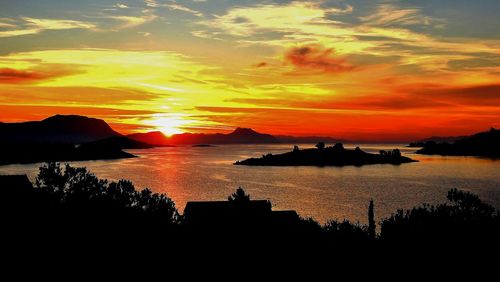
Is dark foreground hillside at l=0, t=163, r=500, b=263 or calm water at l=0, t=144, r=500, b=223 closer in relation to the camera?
dark foreground hillside at l=0, t=163, r=500, b=263

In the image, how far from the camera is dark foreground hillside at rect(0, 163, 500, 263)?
1441 inches

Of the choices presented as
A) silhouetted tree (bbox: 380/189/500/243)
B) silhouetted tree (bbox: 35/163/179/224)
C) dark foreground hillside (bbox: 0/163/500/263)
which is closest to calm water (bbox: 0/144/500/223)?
silhouetted tree (bbox: 380/189/500/243)

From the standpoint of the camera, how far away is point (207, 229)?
152 ft

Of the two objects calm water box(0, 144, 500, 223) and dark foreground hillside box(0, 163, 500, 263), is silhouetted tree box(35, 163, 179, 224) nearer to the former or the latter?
dark foreground hillside box(0, 163, 500, 263)

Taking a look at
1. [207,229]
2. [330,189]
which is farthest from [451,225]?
[330,189]

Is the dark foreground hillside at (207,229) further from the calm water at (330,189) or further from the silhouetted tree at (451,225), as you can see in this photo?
the calm water at (330,189)

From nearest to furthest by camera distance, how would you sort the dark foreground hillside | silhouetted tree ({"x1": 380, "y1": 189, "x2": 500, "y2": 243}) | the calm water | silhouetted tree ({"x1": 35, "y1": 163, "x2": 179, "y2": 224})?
the dark foreground hillside < silhouetted tree ({"x1": 380, "y1": 189, "x2": 500, "y2": 243}) < silhouetted tree ({"x1": 35, "y1": 163, "x2": 179, "y2": 224}) < the calm water

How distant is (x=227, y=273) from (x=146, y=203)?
18011mm

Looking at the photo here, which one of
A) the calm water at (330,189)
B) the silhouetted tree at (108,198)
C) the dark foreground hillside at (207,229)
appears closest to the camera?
the dark foreground hillside at (207,229)

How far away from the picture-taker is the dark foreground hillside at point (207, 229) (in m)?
36.6

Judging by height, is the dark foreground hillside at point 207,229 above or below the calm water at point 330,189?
above

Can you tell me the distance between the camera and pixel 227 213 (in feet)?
160

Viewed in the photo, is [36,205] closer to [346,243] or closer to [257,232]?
[257,232]

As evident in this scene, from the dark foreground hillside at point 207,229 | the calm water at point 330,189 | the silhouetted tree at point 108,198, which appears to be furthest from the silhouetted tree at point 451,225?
the calm water at point 330,189
